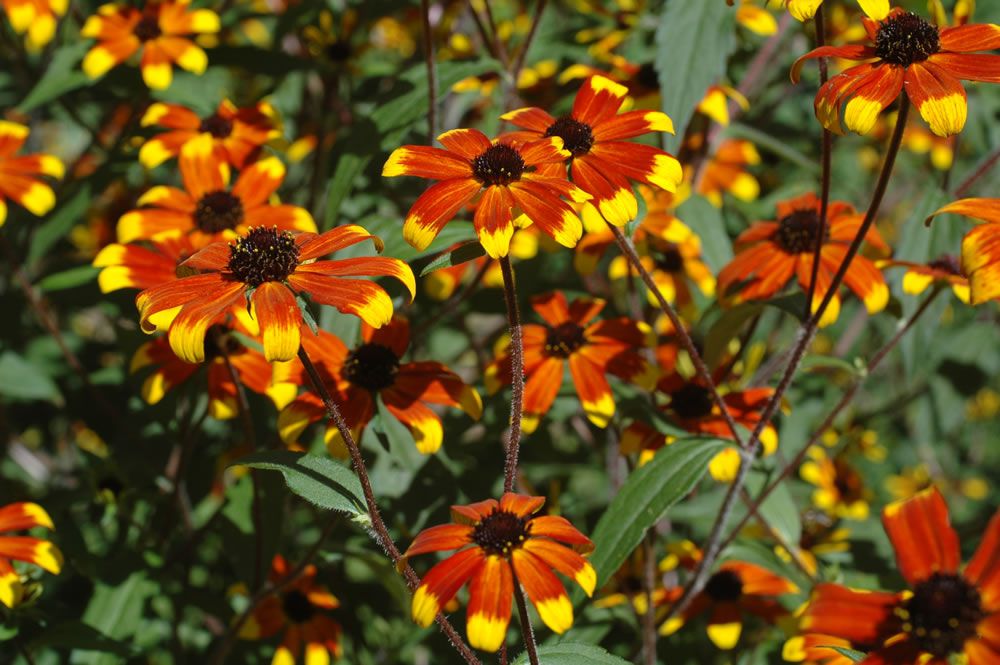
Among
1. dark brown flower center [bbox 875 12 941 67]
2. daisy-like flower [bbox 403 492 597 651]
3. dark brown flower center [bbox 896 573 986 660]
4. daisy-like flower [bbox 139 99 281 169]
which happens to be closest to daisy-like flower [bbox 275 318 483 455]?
daisy-like flower [bbox 403 492 597 651]

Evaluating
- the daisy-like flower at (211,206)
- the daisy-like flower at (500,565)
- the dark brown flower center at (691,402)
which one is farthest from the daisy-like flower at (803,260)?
the daisy-like flower at (211,206)

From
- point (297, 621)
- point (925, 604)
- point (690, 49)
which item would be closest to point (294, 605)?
point (297, 621)

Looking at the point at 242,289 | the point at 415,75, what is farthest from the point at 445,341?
the point at 242,289

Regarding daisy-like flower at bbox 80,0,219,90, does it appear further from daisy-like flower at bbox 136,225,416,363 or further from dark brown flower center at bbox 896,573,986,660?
dark brown flower center at bbox 896,573,986,660

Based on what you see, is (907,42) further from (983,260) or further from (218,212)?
(218,212)

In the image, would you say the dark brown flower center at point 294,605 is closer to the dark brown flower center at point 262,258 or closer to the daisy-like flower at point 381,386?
the daisy-like flower at point 381,386
